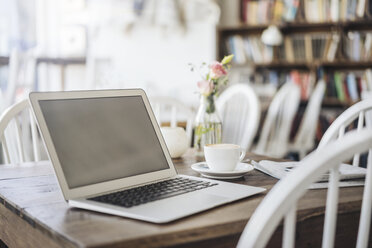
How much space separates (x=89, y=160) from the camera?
3.24 ft

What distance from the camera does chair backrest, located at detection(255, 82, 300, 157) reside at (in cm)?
329

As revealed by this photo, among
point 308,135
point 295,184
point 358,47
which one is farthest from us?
→ point 358,47

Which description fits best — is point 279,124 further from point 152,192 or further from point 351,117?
point 152,192

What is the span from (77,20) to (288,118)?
2751 millimetres

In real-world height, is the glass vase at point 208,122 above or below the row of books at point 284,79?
above

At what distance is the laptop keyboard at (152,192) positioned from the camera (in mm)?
899

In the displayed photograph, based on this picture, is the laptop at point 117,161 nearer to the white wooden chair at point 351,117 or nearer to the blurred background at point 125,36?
the white wooden chair at point 351,117

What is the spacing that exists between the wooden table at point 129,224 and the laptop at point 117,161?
31 millimetres

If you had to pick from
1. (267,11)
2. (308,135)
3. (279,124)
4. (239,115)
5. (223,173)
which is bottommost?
(308,135)

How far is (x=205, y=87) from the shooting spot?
1.50 m

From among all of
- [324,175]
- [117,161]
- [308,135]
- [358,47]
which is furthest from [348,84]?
[117,161]

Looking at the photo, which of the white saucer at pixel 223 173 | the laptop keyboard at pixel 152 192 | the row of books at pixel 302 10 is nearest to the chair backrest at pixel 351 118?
the white saucer at pixel 223 173

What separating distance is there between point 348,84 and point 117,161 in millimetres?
3705

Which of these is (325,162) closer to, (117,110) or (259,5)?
(117,110)
